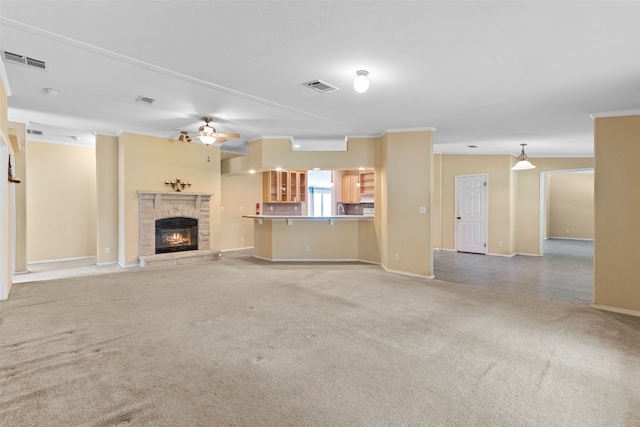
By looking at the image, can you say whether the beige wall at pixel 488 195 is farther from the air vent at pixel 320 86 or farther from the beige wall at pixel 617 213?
the air vent at pixel 320 86

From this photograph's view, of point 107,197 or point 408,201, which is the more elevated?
point 107,197

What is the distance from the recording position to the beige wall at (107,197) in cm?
663

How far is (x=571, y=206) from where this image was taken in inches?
465

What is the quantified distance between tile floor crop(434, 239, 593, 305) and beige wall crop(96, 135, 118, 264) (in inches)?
252

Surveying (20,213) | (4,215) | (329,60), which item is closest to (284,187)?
(20,213)

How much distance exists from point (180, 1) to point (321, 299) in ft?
11.2

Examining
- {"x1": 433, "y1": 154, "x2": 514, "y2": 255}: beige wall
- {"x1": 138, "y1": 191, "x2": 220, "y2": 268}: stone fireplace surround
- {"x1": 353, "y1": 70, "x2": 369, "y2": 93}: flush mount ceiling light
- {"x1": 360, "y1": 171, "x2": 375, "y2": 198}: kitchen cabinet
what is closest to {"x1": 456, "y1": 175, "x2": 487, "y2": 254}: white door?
{"x1": 433, "y1": 154, "x2": 514, "y2": 255}: beige wall

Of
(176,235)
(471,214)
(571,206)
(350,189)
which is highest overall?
(350,189)

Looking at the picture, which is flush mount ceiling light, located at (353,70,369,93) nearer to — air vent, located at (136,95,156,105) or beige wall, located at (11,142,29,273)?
air vent, located at (136,95,156,105)

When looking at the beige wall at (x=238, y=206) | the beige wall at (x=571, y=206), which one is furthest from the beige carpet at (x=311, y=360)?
the beige wall at (x=571, y=206)

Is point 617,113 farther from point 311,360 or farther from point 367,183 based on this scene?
point 367,183

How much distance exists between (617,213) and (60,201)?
10030mm

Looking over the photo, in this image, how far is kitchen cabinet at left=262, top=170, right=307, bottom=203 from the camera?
9.25 meters

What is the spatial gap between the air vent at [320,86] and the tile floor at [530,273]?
3.68 metres
